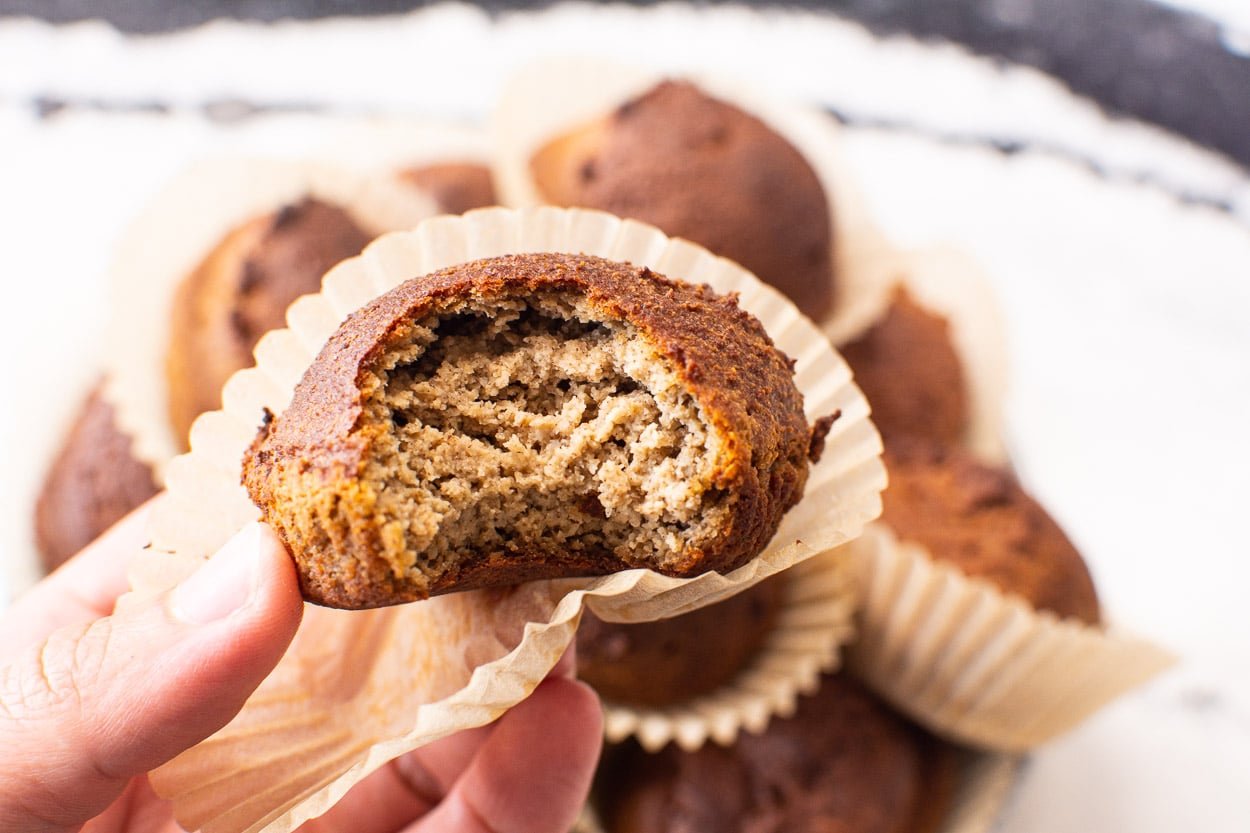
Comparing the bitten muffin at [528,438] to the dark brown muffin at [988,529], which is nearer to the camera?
the bitten muffin at [528,438]

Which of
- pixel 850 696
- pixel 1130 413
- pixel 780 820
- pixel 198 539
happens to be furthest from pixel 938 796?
pixel 198 539

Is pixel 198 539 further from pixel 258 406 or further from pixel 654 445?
pixel 654 445

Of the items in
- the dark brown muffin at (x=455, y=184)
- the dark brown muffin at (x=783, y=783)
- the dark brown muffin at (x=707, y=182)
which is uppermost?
the dark brown muffin at (x=707, y=182)

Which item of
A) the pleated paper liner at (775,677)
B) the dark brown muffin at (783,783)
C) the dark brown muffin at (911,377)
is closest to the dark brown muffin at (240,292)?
the pleated paper liner at (775,677)

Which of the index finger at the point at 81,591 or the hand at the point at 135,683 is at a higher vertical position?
the hand at the point at 135,683

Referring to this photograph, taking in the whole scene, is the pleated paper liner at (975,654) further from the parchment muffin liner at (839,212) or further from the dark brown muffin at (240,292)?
the dark brown muffin at (240,292)
